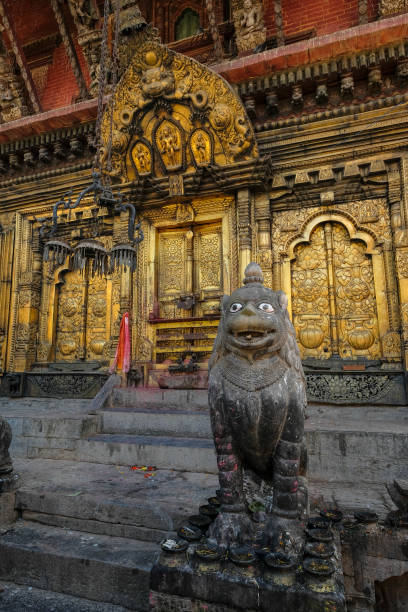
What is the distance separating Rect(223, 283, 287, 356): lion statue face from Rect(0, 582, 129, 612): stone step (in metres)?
1.79

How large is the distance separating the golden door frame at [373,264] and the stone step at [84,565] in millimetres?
4990

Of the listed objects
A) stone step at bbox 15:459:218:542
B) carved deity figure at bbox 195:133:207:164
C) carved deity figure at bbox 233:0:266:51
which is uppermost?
carved deity figure at bbox 233:0:266:51

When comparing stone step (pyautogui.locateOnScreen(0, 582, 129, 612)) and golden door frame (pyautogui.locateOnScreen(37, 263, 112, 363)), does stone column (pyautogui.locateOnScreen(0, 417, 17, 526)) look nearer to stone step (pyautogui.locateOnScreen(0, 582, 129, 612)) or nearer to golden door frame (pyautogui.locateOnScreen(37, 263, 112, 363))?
stone step (pyautogui.locateOnScreen(0, 582, 129, 612))

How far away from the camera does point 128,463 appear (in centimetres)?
411

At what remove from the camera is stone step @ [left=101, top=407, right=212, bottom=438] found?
15.1 feet

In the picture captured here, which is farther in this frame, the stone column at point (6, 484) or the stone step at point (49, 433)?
the stone step at point (49, 433)

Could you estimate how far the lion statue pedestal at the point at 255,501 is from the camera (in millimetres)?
1798

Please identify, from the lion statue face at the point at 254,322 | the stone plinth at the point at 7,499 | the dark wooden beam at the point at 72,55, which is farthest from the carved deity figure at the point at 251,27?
the stone plinth at the point at 7,499

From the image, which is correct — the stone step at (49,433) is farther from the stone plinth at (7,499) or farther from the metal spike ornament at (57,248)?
the metal spike ornament at (57,248)

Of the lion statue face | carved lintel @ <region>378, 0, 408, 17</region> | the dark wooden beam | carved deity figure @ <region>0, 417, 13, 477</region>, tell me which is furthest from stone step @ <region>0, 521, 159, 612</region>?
the dark wooden beam

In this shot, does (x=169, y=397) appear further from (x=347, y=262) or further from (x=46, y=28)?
(x=46, y=28)

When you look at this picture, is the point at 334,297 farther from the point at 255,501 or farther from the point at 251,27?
the point at 251,27

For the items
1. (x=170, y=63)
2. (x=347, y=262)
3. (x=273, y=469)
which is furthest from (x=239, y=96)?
(x=273, y=469)

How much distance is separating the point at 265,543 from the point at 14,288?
8.35 meters
